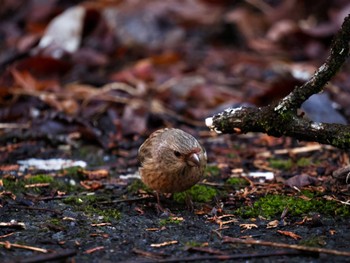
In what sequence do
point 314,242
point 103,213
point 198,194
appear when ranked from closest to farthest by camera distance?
point 314,242
point 103,213
point 198,194

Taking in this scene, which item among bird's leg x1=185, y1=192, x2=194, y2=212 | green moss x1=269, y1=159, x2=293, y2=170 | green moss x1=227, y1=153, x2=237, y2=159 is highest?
green moss x1=227, y1=153, x2=237, y2=159

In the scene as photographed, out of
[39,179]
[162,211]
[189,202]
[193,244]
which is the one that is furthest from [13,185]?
[193,244]

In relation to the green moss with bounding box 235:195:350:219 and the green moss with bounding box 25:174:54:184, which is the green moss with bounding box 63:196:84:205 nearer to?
the green moss with bounding box 25:174:54:184

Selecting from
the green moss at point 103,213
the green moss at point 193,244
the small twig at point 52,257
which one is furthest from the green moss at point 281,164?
the small twig at point 52,257

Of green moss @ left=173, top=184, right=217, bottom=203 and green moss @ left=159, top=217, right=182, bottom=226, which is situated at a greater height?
green moss @ left=173, top=184, right=217, bottom=203

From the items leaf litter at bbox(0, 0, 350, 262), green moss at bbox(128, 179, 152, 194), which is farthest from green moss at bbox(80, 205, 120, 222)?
green moss at bbox(128, 179, 152, 194)

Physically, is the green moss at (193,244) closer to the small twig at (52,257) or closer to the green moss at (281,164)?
the small twig at (52,257)

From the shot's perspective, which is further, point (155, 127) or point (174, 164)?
point (155, 127)

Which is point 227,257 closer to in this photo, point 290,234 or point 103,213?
point 290,234
